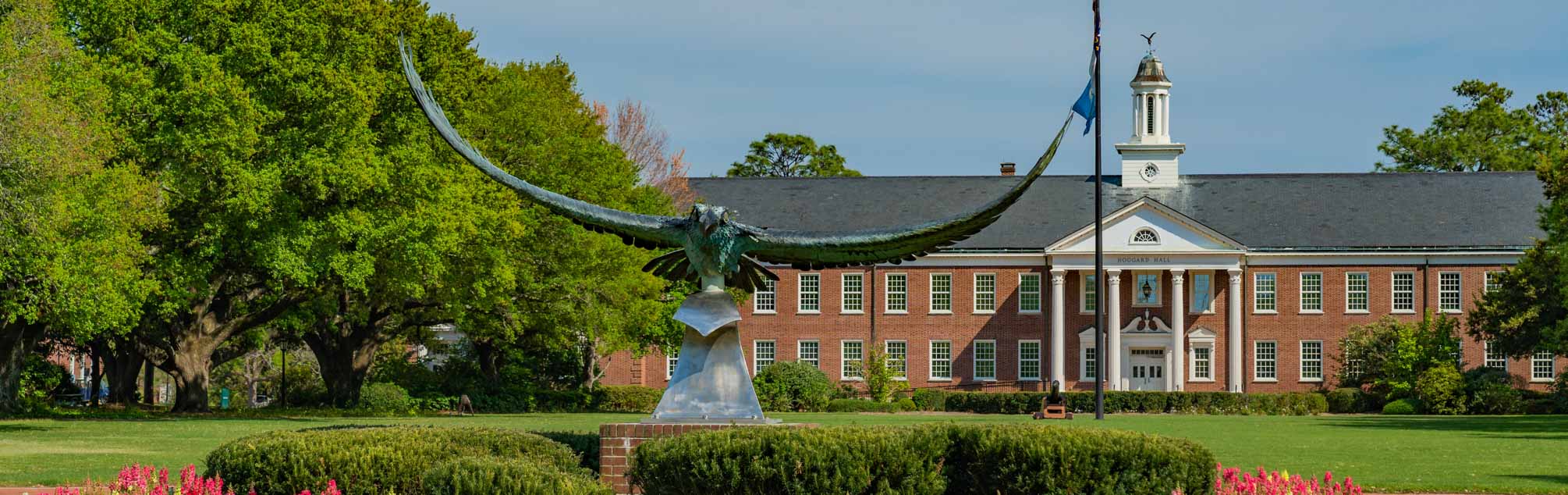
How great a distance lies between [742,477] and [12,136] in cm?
2044

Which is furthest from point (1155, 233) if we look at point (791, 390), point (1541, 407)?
point (791, 390)

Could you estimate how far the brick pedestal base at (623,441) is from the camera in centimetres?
1523

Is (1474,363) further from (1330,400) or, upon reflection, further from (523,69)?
(523,69)

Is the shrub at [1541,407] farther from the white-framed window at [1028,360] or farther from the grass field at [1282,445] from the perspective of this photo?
the white-framed window at [1028,360]

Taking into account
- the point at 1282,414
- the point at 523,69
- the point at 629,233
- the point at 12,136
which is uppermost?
the point at 523,69

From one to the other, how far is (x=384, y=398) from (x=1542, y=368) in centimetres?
3941

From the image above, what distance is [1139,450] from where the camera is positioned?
13.2 metres

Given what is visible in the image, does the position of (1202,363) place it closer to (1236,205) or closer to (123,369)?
(1236,205)

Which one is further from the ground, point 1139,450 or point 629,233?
point 629,233

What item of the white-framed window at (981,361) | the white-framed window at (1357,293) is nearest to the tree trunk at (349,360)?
the white-framed window at (981,361)

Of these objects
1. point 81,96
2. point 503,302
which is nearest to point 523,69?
point 503,302

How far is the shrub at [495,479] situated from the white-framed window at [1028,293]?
53087mm

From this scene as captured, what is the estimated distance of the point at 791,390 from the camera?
58219mm

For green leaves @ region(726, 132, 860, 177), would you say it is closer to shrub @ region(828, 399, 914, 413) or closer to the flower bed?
shrub @ region(828, 399, 914, 413)
